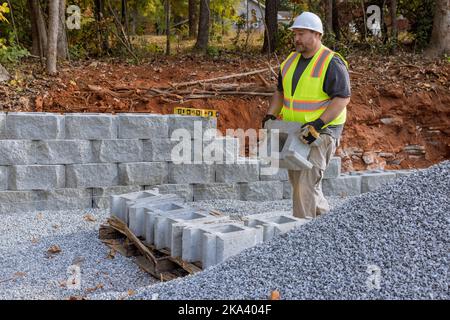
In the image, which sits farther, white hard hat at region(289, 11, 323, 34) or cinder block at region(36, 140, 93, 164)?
Answer: cinder block at region(36, 140, 93, 164)

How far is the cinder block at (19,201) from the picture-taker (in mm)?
7164

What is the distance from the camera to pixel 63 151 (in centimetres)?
727

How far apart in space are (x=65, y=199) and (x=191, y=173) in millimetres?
1539

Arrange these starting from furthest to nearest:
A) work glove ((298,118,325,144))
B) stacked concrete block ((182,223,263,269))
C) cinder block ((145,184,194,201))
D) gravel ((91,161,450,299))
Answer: cinder block ((145,184,194,201)) < work glove ((298,118,325,144)) < stacked concrete block ((182,223,263,269)) < gravel ((91,161,450,299))

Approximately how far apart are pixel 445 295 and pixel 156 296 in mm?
1774

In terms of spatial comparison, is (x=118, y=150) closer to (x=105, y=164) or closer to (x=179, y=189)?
(x=105, y=164)

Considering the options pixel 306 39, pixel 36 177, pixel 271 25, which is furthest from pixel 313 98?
pixel 271 25

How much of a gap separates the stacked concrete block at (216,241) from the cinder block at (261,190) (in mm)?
2690

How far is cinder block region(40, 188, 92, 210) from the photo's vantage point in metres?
7.32

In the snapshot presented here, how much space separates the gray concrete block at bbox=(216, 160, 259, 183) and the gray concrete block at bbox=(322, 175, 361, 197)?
3.27 ft

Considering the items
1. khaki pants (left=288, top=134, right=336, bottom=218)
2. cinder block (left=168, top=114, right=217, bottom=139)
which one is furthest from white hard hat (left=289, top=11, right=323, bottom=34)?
cinder block (left=168, top=114, right=217, bottom=139)

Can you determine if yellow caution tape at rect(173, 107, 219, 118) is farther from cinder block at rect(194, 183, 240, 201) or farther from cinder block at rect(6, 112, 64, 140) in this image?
cinder block at rect(6, 112, 64, 140)
